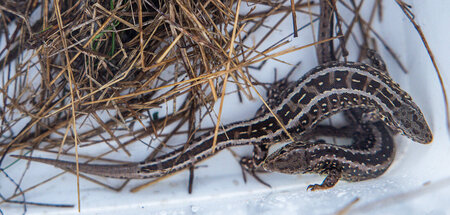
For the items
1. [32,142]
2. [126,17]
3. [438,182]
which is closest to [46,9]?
[126,17]

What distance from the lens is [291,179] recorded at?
2.21 metres

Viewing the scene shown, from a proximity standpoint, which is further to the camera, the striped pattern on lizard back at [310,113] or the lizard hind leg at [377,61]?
the lizard hind leg at [377,61]

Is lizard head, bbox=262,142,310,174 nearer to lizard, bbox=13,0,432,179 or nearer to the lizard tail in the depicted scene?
lizard, bbox=13,0,432,179

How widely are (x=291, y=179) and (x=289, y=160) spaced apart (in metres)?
0.37

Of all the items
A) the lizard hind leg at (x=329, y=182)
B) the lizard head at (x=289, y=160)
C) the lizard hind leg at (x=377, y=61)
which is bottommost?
the lizard hind leg at (x=329, y=182)

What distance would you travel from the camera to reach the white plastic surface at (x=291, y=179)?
81.9 inches

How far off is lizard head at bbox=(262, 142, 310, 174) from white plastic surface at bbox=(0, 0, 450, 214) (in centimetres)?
29

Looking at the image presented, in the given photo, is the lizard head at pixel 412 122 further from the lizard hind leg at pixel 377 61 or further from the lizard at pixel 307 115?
the lizard hind leg at pixel 377 61

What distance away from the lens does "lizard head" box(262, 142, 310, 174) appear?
1.88m

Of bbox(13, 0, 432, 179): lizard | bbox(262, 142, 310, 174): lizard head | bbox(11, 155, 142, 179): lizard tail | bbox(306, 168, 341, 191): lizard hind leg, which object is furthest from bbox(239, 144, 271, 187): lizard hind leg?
bbox(11, 155, 142, 179): lizard tail

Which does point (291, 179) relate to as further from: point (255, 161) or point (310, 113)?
point (310, 113)

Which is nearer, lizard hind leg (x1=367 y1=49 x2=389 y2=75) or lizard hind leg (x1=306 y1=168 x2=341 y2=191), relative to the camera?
lizard hind leg (x1=306 y1=168 x2=341 y2=191)

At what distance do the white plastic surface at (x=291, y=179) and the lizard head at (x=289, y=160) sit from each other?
286 millimetres

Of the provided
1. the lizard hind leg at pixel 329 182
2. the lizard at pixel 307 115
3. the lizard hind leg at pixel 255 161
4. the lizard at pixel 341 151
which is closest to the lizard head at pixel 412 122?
the lizard at pixel 307 115
